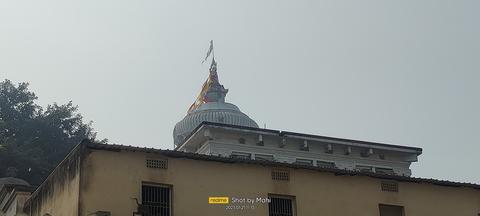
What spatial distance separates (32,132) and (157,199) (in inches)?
1694

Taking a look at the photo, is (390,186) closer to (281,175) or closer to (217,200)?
(281,175)

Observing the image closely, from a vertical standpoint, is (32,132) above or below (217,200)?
above

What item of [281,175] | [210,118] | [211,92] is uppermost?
[211,92]

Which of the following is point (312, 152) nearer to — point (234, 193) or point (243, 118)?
point (243, 118)

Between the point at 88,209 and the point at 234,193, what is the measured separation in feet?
16.0

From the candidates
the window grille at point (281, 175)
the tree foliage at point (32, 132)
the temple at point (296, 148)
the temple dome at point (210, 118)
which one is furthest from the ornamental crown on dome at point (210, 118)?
the window grille at point (281, 175)

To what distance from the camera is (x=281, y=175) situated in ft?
78.9

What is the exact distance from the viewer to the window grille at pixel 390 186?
84.0ft

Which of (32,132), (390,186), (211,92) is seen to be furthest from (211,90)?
(390,186)

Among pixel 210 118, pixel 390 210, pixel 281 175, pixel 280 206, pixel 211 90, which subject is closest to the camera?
pixel 280 206

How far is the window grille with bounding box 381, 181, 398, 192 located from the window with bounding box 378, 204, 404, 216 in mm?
606

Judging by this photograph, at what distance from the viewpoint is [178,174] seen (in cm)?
2223

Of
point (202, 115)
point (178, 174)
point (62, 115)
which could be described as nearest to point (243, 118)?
point (202, 115)

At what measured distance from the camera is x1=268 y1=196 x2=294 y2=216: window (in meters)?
23.5
